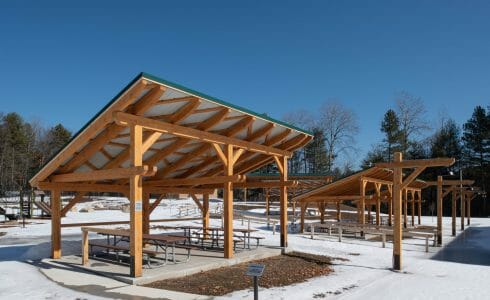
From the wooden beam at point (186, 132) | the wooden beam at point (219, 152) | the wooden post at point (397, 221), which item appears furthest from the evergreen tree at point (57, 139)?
the wooden post at point (397, 221)

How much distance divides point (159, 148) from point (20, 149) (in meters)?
45.5

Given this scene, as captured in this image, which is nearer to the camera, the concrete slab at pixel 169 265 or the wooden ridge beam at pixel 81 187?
the concrete slab at pixel 169 265

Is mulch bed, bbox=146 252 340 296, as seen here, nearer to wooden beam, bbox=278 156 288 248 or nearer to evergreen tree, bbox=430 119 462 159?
wooden beam, bbox=278 156 288 248

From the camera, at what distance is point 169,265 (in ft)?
32.3

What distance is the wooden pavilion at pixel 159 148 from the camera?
8.66 meters

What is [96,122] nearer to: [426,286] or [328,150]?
[426,286]

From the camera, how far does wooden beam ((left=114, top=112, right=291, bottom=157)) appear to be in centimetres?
883

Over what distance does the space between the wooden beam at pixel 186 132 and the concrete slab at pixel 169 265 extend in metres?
3.10

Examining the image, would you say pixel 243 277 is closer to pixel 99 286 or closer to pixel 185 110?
pixel 99 286

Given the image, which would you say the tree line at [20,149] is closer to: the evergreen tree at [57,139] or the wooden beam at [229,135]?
the evergreen tree at [57,139]

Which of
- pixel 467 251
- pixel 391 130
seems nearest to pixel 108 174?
pixel 467 251

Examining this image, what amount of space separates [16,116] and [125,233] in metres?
50.1

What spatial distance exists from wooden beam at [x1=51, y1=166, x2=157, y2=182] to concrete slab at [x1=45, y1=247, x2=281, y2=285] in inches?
81.4

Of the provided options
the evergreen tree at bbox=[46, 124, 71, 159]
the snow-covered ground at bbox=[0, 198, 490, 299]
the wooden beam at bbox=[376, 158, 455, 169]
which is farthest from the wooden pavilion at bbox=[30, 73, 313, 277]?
the evergreen tree at bbox=[46, 124, 71, 159]
